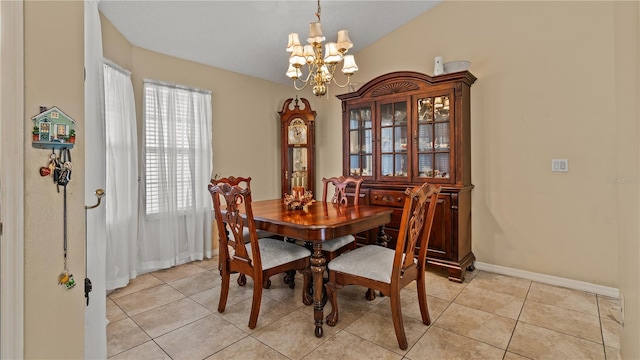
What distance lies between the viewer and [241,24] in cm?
312

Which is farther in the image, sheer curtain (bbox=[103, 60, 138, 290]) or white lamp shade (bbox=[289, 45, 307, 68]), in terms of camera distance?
sheer curtain (bbox=[103, 60, 138, 290])

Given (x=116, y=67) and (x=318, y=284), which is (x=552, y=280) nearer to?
(x=318, y=284)

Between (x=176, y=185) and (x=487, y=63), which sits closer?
(x=487, y=63)

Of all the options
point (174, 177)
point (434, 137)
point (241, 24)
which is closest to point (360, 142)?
point (434, 137)

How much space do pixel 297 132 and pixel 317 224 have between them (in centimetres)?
257

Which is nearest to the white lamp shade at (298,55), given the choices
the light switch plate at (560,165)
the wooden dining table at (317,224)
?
the wooden dining table at (317,224)

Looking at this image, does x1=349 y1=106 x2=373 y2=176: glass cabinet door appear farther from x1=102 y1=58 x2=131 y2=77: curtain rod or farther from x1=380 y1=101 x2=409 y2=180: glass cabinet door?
x1=102 y1=58 x2=131 y2=77: curtain rod

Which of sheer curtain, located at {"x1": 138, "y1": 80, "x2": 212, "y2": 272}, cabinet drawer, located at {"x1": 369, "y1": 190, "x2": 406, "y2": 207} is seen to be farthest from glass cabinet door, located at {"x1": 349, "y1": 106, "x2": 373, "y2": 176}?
sheer curtain, located at {"x1": 138, "y1": 80, "x2": 212, "y2": 272}

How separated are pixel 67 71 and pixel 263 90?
11.2 feet

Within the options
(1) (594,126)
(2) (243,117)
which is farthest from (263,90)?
(1) (594,126)

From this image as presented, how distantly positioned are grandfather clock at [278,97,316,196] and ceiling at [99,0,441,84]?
67cm

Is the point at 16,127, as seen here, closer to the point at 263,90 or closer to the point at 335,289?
the point at 335,289

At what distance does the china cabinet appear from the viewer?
9.96 ft

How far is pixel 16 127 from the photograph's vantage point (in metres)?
0.87
